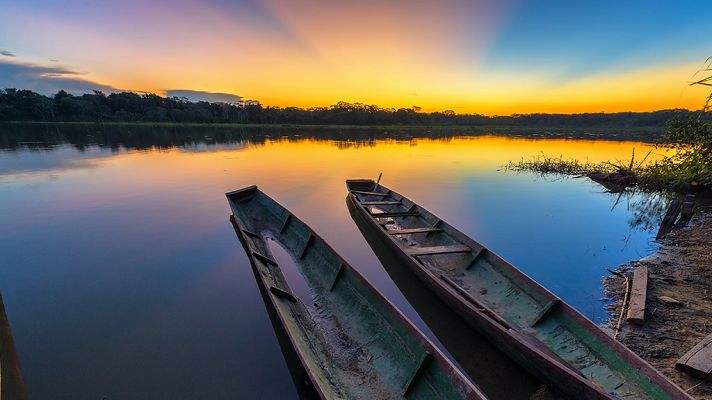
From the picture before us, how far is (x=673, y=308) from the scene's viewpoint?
15.3ft

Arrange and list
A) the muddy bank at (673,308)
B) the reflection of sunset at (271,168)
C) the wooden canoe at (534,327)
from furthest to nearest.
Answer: the reflection of sunset at (271,168), the muddy bank at (673,308), the wooden canoe at (534,327)

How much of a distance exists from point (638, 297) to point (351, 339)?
187 inches

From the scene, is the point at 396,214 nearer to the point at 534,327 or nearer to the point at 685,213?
the point at 534,327

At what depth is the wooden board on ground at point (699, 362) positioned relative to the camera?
10.5 feet

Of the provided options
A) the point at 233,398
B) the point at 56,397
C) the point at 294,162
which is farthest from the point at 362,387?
the point at 294,162

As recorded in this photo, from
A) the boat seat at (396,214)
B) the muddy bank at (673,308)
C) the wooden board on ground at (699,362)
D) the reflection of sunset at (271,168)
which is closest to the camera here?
the wooden board on ground at (699,362)

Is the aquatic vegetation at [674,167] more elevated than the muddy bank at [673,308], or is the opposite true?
the aquatic vegetation at [674,167]

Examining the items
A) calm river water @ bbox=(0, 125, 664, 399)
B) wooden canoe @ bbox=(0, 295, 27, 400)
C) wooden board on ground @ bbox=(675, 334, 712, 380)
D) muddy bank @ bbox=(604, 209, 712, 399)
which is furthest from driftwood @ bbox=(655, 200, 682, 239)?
wooden canoe @ bbox=(0, 295, 27, 400)

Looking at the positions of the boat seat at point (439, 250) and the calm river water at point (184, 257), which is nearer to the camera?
the calm river water at point (184, 257)

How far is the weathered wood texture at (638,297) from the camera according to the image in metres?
4.38

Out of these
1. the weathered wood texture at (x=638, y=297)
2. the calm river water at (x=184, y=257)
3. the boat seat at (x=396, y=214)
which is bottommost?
the calm river water at (x=184, y=257)

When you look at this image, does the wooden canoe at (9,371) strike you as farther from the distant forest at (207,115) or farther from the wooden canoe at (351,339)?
the distant forest at (207,115)

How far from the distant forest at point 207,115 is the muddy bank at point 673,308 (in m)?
78.2

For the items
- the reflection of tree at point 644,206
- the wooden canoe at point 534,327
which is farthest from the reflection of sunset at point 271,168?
the wooden canoe at point 534,327
